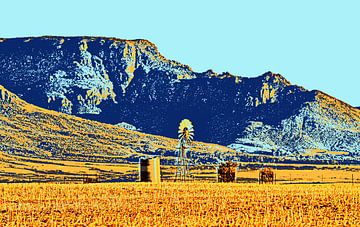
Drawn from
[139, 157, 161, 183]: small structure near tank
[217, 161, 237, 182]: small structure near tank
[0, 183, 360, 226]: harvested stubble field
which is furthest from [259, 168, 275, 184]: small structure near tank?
[0, 183, 360, 226]: harvested stubble field

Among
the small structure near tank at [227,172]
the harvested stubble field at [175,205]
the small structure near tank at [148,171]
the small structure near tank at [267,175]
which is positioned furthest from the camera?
the small structure near tank at [267,175]

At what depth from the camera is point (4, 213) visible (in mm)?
53250

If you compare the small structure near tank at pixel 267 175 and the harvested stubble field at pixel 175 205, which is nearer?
the harvested stubble field at pixel 175 205

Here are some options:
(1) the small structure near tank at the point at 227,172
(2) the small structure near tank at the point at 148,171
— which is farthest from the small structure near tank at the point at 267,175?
(2) the small structure near tank at the point at 148,171

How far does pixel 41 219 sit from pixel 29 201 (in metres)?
12.7

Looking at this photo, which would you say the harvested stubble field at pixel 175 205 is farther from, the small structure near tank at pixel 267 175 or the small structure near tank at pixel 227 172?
the small structure near tank at pixel 267 175

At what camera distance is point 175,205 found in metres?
58.2

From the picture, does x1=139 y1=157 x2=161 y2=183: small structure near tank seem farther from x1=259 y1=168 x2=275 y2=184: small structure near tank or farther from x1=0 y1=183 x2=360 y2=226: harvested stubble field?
x1=259 y1=168 x2=275 y2=184: small structure near tank

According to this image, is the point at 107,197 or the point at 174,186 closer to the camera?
the point at 107,197

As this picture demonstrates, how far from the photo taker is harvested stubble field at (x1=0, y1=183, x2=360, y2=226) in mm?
48219

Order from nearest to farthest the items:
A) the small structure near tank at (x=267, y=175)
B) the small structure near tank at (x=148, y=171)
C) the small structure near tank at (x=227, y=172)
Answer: the small structure near tank at (x=148, y=171)
the small structure near tank at (x=227, y=172)
the small structure near tank at (x=267, y=175)

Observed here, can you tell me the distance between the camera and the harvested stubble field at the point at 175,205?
158ft

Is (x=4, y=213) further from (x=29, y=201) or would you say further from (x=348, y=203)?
(x=348, y=203)

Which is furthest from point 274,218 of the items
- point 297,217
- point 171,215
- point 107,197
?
point 107,197
